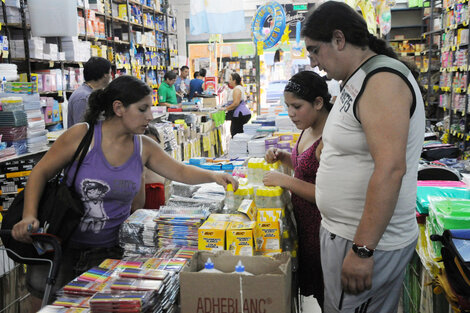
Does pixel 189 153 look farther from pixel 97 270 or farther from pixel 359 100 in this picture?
pixel 359 100

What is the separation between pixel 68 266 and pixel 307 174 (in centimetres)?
133

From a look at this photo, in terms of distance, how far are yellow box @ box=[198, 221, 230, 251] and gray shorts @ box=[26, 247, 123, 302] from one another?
21.5 inches

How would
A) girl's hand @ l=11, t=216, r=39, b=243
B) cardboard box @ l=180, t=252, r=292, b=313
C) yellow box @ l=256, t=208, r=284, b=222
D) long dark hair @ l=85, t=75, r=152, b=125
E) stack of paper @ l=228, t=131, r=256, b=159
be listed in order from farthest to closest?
stack of paper @ l=228, t=131, r=256, b=159
long dark hair @ l=85, t=75, r=152, b=125
yellow box @ l=256, t=208, r=284, b=222
girl's hand @ l=11, t=216, r=39, b=243
cardboard box @ l=180, t=252, r=292, b=313

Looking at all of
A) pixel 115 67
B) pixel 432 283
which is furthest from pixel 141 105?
pixel 115 67

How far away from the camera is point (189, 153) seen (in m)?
7.16

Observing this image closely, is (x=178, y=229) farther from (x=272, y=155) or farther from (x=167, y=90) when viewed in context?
(x=167, y=90)

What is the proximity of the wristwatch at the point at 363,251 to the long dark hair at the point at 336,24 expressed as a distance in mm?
714

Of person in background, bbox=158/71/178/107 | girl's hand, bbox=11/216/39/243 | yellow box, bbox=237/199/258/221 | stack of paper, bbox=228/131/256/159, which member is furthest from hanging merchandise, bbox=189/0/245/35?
girl's hand, bbox=11/216/39/243

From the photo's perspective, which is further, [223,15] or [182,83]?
[182,83]

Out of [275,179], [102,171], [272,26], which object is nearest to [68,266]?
[102,171]

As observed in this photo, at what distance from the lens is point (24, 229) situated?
2.12 m

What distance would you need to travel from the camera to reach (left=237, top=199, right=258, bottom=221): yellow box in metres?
2.28

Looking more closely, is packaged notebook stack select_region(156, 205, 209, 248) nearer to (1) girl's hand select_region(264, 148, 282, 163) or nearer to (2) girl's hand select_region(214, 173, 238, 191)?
(2) girl's hand select_region(214, 173, 238, 191)

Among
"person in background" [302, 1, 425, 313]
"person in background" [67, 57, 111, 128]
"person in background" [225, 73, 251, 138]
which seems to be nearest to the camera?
"person in background" [302, 1, 425, 313]
